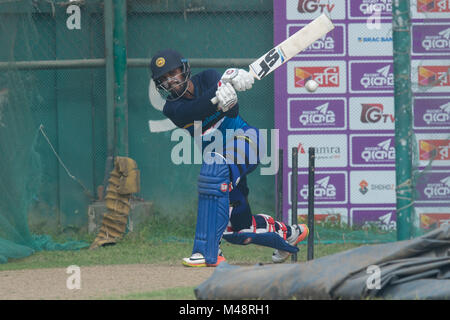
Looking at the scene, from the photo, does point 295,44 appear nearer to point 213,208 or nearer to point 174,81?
point 174,81

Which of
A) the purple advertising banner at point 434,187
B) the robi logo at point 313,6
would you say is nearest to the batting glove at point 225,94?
the robi logo at point 313,6

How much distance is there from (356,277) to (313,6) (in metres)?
4.72

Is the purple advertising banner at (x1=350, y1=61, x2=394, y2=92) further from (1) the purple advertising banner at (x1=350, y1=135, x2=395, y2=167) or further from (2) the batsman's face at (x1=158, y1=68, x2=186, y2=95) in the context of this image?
(2) the batsman's face at (x1=158, y1=68, x2=186, y2=95)

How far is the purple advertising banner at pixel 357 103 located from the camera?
820 cm

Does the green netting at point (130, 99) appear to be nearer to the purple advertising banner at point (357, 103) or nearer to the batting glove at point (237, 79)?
the purple advertising banner at point (357, 103)

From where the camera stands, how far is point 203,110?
6090 mm

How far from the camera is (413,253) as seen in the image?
4.30 meters

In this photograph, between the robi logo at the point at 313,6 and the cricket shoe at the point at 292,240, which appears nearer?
the cricket shoe at the point at 292,240

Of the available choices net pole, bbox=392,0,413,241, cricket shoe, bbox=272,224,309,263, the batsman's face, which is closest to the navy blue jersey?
the batsman's face

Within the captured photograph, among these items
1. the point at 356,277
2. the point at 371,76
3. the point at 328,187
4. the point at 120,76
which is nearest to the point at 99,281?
the point at 356,277

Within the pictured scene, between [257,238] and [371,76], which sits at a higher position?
[371,76]

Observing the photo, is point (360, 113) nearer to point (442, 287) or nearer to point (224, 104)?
point (224, 104)

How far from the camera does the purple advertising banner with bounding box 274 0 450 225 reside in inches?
323

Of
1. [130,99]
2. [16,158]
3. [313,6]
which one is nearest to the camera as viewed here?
[16,158]
